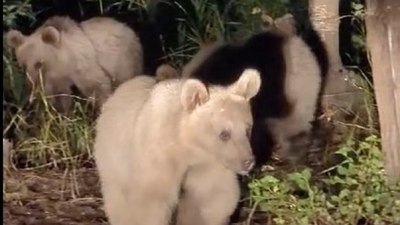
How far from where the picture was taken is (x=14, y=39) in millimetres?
8758

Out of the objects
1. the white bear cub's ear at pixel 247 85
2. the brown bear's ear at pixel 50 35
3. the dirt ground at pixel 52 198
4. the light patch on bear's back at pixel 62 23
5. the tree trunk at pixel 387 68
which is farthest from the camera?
the light patch on bear's back at pixel 62 23

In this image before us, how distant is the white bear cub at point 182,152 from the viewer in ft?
19.3

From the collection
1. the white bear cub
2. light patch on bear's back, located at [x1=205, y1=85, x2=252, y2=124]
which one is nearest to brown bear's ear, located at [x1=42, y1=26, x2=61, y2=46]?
the white bear cub

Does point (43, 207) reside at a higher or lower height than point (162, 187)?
lower

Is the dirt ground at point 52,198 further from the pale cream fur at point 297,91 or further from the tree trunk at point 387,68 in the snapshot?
the tree trunk at point 387,68

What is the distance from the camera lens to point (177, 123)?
19.5 feet

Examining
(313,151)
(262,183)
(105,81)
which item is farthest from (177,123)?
(105,81)

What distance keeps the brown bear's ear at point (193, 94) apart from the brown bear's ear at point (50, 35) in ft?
9.89

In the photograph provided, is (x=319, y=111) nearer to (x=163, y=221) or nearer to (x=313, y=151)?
(x=313, y=151)

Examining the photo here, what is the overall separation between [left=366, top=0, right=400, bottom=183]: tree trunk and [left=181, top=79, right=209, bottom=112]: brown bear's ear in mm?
959

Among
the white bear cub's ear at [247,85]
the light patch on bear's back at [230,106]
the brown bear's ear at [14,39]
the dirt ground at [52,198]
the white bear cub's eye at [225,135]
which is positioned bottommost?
the dirt ground at [52,198]

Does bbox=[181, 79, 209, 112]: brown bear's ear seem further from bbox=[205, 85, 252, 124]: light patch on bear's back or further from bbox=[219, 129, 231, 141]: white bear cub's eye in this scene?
bbox=[219, 129, 231, 141]: white bear cub's eye

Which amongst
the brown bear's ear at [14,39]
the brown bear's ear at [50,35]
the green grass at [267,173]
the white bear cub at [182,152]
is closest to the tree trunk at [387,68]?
the green grass at [267,173]

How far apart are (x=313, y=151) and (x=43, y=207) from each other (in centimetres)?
187
